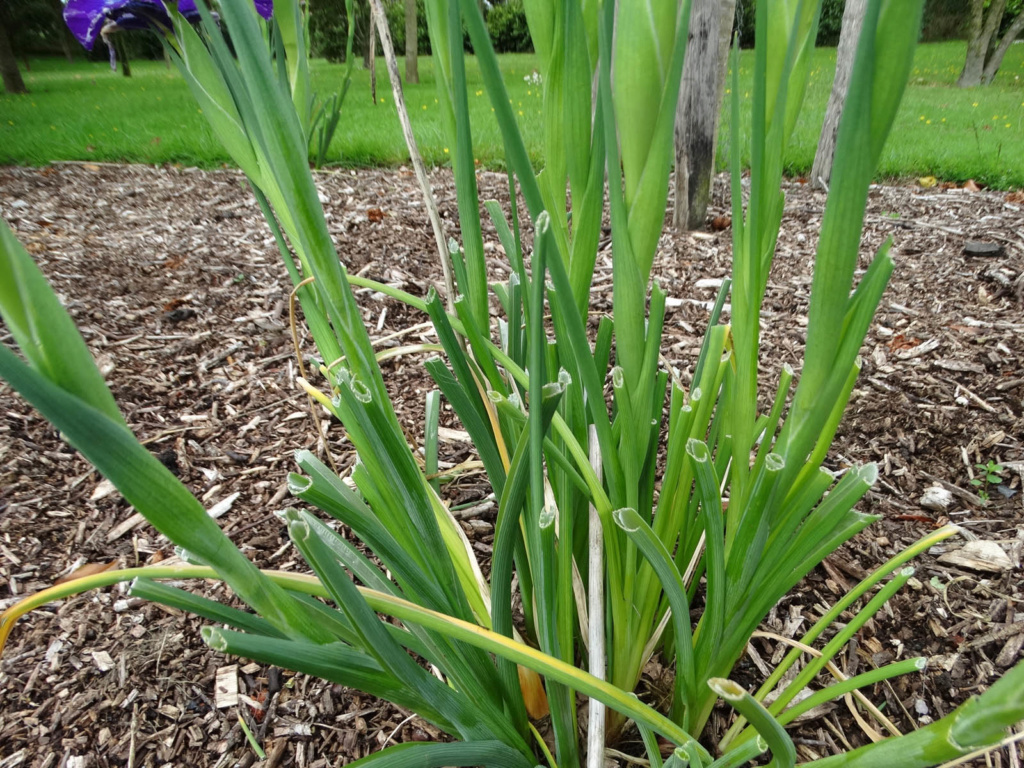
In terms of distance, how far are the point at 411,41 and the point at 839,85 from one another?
5.91 metres

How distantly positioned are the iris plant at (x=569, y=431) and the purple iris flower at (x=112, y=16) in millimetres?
79

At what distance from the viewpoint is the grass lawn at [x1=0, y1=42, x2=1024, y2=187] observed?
3.28m

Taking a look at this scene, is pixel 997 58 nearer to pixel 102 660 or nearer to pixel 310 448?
→ pixel 310 448

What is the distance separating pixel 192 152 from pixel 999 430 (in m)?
4.30

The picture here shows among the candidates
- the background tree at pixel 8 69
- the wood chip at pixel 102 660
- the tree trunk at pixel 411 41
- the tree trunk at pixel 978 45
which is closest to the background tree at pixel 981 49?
the tree trunk at pixel 978 45

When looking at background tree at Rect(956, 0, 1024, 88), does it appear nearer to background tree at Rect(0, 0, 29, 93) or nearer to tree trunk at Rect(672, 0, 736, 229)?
tree trunk at Rect(672, 0, 736, 229)

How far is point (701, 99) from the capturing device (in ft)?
6.89

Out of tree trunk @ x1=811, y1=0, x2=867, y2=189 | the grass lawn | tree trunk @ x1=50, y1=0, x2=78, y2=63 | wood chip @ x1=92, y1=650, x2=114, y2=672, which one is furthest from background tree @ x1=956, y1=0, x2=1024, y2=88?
tree trunk @ x1=50, y1=0, x2=78, y2=63

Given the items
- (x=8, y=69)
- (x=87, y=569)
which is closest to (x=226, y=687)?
(x=87, y=569)

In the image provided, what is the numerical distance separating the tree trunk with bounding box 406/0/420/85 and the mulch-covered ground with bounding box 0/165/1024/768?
5.06m

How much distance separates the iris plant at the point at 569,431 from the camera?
0.38 meters

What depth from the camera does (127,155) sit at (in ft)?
13.2

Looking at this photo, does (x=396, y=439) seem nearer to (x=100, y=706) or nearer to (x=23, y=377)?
(x=23, y=377)

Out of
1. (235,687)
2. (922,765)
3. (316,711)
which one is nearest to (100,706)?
(235,687)
